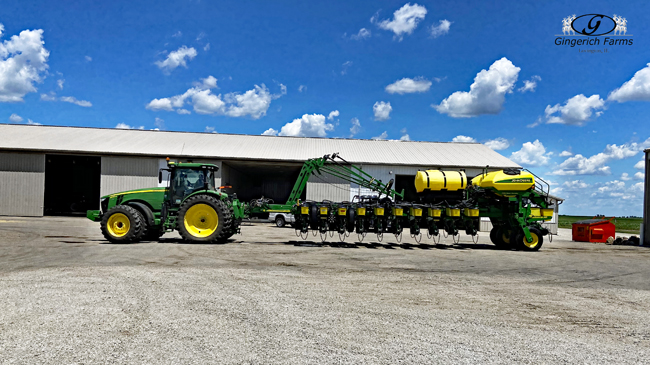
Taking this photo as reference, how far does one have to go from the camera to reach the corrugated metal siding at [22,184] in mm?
28719

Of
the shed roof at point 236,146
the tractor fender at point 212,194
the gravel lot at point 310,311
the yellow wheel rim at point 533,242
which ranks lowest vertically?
the gravel lot at point 310,311

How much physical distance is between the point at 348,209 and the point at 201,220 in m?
4.94

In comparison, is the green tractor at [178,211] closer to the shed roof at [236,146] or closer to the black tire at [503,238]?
the black tire at [503,238]

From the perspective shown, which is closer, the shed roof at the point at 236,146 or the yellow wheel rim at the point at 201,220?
the yellow wheel rim at the point at 201,220

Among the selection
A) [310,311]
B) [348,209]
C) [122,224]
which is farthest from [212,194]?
[310,311]

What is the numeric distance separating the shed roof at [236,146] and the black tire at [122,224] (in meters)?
15.4

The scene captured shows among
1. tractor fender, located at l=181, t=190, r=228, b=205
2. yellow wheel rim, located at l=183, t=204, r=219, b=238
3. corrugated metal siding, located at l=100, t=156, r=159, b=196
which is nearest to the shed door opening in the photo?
corrugated metal siding, located at l=100, t=156, r=159, b=196

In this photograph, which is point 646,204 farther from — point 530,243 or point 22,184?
point 22,184

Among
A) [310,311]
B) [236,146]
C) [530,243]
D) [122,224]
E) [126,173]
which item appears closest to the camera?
[310,311]

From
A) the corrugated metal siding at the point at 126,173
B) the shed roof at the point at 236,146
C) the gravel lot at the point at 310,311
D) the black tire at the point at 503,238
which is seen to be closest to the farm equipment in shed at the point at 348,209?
the black tire at the point at 503,238

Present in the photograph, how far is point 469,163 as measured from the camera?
31.3 m

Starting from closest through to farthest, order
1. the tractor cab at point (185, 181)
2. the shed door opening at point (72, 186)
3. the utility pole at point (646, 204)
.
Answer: the tractor cab at point (185, 181)
the utility pole at point (646, 204)
the shed door opening at point (72, 186)

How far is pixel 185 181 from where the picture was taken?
49.1 feet

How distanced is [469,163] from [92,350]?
2971 centimetres
